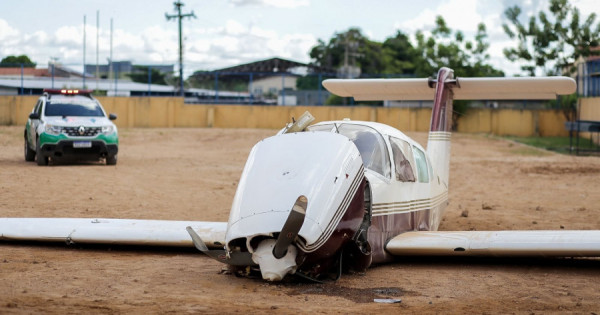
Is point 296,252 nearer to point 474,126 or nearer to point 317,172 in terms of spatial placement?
point 317,172

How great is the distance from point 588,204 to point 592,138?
928 inches

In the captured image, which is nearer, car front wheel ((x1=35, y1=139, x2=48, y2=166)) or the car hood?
car front wheel ((x1=35, y1=139, x2=48, y2=166))

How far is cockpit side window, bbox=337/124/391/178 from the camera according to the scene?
389 inches

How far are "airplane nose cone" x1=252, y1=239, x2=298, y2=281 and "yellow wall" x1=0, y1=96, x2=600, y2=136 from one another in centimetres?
3779

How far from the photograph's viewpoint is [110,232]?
425 inches

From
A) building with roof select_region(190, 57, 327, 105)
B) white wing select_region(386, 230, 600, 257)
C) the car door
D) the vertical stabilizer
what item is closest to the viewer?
white wing select_region(386, 230, 600, 257)

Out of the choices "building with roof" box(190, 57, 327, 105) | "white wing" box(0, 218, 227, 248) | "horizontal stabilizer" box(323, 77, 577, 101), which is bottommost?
"white wing" box(0, 218, 227, 248)

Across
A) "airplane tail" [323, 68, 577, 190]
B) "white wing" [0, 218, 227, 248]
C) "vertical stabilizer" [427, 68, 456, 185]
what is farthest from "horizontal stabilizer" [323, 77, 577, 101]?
"white wing" [0, 218, 227, 248]

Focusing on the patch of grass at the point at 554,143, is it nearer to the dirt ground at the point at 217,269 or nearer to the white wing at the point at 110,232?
the dirt ground at the point at 217,269

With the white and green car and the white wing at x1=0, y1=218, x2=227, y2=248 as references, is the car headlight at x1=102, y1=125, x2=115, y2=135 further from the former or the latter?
the white wing at x1=0, y1=218, x2=227, y2=248

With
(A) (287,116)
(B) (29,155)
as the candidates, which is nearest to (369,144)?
(B) (29,155)

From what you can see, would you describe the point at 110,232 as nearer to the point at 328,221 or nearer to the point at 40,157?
the point at 328,221

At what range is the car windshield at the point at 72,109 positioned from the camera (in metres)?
24.4

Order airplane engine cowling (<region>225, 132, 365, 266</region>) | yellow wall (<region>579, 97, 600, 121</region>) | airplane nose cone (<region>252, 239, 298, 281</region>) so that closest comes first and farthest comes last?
1. airplane engine cowling (<region>225, 132, 365, 266</region>)
2. airplane nose cone (<region>252, 239, 298, 281</region>)
3. yellow wall (<region>579, 97, 600, 121</region>)
